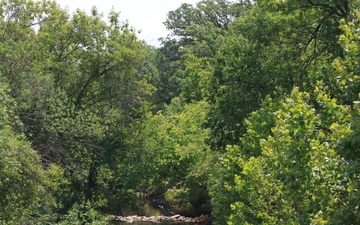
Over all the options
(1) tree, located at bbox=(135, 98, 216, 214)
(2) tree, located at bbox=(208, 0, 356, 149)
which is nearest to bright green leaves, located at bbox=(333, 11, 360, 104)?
(2) tree, located at bbox=(208, 0, 356, 149)

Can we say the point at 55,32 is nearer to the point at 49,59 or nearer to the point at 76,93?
the point at 49,59

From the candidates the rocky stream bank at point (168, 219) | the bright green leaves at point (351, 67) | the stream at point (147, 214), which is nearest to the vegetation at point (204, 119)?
the bright green leaves at point (351, 67)

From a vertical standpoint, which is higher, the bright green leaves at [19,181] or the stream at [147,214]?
the bright green leaves at [19,181]

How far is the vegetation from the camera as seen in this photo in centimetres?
766

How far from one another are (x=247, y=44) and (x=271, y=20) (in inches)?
55.1

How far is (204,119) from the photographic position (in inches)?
892

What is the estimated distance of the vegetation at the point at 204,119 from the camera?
766 cm

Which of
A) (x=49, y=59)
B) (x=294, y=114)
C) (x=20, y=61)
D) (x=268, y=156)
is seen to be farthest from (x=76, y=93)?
(x=294, y=114)

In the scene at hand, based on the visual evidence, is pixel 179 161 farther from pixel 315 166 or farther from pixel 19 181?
pixel 315 166

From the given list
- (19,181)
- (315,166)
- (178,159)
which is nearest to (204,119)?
(19,181)

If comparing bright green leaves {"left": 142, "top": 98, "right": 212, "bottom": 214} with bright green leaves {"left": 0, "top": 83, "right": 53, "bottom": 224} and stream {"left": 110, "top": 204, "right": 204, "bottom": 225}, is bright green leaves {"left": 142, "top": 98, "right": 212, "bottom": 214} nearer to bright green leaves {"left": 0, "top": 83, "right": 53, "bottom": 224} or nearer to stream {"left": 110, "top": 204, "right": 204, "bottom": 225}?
stream {"left": 110, "top": 204, "right": 204, "bottom": 225}

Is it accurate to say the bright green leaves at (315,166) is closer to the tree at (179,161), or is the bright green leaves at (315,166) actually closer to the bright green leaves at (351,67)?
the bright green leaves at (351,67)

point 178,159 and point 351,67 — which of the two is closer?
point 351,67

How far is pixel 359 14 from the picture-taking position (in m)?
6.58
